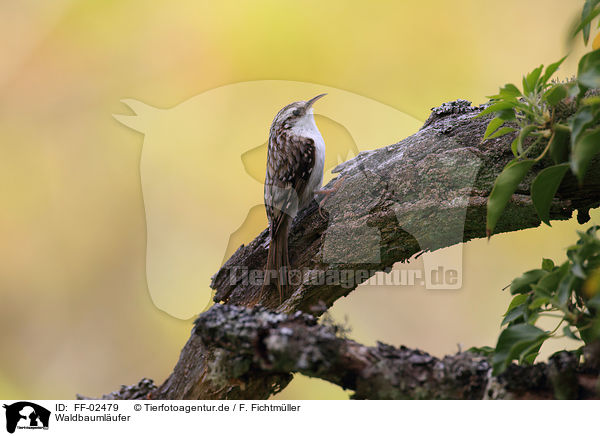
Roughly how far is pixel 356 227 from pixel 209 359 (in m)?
0.67

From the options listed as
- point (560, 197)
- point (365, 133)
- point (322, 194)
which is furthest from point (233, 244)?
point (560, 197)

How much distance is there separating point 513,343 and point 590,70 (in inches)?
24.0

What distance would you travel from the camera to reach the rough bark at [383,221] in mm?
1515

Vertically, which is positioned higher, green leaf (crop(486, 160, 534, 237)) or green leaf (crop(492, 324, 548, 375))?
green leaf (crop(486, 160, 534, 237))

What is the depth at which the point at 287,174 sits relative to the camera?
7.45 ft

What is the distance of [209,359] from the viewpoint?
1.55 meters

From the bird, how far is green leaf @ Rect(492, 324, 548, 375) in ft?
2.94

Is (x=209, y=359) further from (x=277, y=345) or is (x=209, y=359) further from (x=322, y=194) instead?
(x=322, y=194)

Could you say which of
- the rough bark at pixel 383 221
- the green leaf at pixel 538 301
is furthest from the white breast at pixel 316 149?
the green leaf at pixel 538 301

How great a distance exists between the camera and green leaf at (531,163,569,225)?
1.18m
